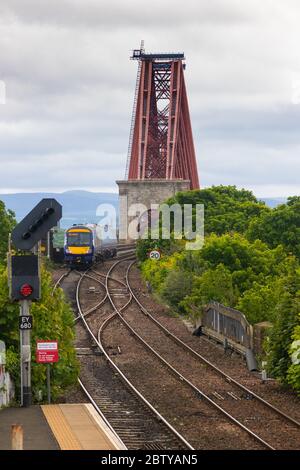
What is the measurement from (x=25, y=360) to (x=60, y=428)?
380 cm

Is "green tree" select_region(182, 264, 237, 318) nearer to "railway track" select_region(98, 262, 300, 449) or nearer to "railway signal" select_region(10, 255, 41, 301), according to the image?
"railway track" select_region(98, 262, 300, 449)

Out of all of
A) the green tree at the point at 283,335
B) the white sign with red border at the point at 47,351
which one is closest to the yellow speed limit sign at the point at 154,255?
the green tree at the point at 283,335

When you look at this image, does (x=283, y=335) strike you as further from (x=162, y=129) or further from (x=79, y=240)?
(x=162, y=129)

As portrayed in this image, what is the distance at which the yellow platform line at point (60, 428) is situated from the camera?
680 inches

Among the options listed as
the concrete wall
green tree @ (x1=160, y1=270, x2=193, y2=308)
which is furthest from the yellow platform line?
the concrete wall

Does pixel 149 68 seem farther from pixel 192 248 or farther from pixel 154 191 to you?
pixel 192 248

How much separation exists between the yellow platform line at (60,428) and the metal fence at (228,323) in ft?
43.8

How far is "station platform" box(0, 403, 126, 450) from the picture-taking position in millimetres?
17312

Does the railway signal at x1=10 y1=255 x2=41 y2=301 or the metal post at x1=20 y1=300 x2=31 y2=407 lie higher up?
the railway signal at x1=10 y1=255 x2=41 y2=301

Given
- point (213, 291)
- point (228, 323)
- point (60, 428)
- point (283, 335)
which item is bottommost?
point (60, 428)

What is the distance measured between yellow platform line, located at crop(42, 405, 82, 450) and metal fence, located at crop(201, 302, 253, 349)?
43.8ft

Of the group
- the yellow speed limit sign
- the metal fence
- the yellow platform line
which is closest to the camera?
the yellow platform line

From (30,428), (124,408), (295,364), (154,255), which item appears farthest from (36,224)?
(154,255)

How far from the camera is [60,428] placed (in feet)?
62.3
